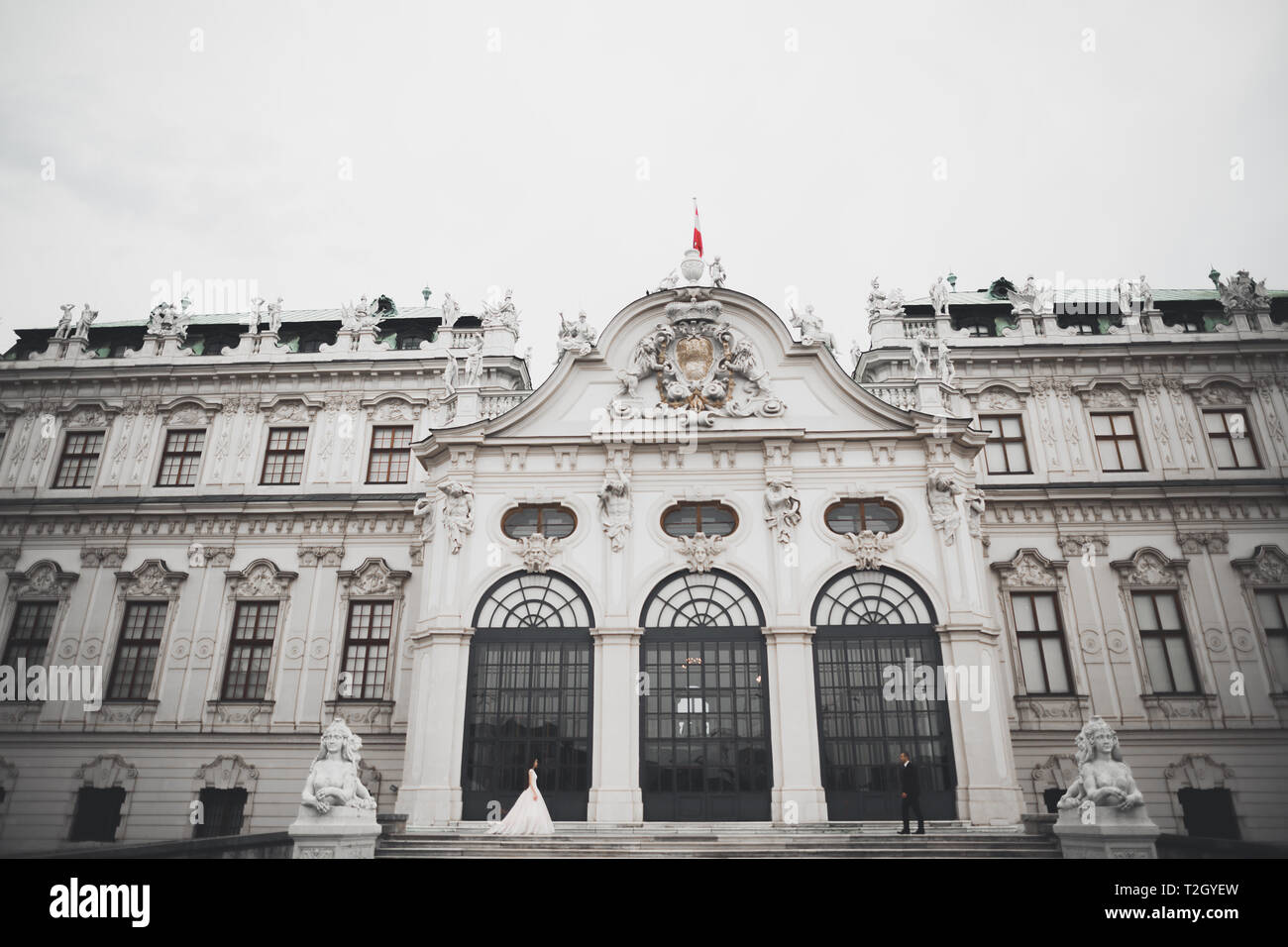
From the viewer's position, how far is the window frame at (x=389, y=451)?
26.4 m

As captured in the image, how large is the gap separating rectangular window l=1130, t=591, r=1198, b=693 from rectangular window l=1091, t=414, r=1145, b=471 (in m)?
4.17

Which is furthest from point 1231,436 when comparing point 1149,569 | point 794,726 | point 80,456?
point 80,456

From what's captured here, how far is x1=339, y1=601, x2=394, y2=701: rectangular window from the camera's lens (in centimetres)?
2378

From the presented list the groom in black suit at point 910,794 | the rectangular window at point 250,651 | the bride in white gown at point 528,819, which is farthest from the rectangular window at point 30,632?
the groom in black suit at point 910,794

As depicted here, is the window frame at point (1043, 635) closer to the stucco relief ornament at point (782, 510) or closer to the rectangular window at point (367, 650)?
the stucco relief ornament at point (782, 510)

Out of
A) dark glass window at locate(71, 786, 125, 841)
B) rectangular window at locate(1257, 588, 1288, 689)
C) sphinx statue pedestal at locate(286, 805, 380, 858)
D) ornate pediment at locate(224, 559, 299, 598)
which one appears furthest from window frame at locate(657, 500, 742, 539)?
dark glass window at locate(71, 786, 125, 841)

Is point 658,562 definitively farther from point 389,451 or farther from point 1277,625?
point 1277,625

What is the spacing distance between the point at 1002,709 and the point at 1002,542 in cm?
639

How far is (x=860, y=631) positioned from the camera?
20047mm

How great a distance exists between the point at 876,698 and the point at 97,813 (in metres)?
22.0

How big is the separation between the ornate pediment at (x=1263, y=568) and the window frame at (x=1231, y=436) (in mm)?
2811
